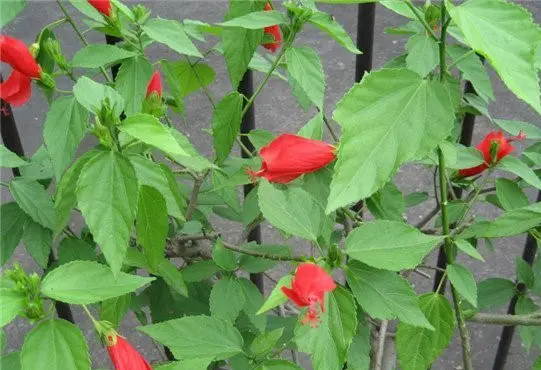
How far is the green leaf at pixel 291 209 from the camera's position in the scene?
616 millimetres

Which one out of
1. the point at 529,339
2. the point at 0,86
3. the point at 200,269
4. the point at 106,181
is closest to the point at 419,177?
the point at 529,339

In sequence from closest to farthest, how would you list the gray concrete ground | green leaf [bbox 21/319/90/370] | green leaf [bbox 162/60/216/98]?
green leaf [bbox 21/319/90/370] → green leaf [bbox 162/60/216/98] → the gray concrete ground

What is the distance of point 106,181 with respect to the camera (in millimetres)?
559

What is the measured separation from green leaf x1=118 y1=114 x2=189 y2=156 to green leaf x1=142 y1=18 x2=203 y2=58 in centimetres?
18

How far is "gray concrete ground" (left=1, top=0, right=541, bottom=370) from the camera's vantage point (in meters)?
1.66

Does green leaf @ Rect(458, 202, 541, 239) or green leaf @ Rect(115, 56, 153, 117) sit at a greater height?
green leaf @ Rect(115, 56, 153, 117)

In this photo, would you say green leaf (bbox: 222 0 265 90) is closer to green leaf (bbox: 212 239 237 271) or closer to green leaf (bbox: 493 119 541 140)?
green leaf (bbox: 212 239 237 271)

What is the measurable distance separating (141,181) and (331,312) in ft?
0.66

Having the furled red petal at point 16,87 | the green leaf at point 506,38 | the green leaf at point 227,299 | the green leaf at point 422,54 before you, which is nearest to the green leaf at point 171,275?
the green leaf at point 227,299

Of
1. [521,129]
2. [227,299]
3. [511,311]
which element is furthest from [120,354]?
[511,311]

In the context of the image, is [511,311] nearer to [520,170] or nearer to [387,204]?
[520,170]

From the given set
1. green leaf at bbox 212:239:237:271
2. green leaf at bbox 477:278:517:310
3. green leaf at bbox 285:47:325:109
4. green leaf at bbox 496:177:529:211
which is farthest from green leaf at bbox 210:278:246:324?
green leaf at bbox 477:278:517:310

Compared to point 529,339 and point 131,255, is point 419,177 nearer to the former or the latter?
point 529,339

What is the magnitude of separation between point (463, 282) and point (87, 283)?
37 centimetres
